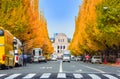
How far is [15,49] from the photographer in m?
49.4

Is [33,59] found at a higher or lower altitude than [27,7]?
lower

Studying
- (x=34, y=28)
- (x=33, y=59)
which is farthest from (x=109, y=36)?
(x=33, y=59)

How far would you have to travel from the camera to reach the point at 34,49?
9150 centimetres

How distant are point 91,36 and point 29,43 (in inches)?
415

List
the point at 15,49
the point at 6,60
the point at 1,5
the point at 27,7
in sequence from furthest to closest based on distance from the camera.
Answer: the point at 27,7, the point at 1,5, the point at 15,49, the point at 6,60

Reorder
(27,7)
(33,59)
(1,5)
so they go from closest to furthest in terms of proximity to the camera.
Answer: (1,5) → (27,7) → (33,59)

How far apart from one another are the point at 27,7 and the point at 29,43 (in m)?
11.0

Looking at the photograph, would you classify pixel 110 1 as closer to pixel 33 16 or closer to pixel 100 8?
pixel 100 8

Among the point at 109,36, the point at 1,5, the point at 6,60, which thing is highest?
the point at 1,5

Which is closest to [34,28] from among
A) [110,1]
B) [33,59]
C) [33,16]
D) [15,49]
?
[33,16]

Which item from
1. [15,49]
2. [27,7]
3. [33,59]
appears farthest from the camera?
[33,59]

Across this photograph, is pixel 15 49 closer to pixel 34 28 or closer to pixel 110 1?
pixel 110 1

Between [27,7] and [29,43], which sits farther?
[29,43]

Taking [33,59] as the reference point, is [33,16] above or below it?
above
